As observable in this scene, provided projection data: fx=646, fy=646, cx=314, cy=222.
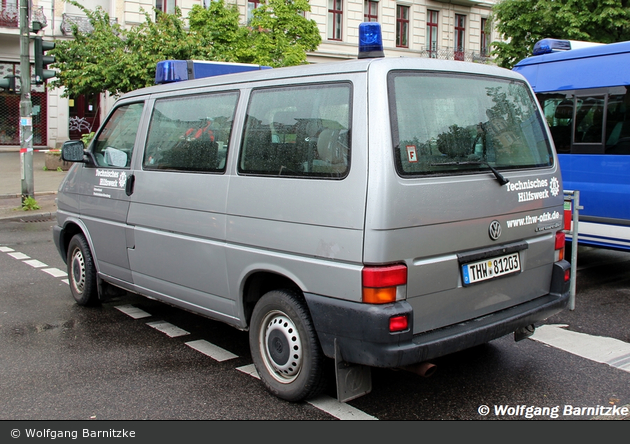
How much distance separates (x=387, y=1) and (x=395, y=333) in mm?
31959

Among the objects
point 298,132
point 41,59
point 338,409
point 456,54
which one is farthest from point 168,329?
point 456,54

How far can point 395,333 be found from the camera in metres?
3.35

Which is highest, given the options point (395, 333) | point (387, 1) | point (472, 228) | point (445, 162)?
point (387, 1)

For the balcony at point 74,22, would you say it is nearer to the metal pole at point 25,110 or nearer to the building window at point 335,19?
the building window at point 335,19

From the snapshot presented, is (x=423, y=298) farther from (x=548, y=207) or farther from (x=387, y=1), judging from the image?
(x=387, y=1)

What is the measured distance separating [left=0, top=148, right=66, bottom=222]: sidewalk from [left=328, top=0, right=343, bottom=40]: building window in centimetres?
1525

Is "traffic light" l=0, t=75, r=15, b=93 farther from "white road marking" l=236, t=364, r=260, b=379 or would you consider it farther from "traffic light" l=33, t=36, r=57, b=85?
"white road marking" l=236, t=364, r=260, b=379

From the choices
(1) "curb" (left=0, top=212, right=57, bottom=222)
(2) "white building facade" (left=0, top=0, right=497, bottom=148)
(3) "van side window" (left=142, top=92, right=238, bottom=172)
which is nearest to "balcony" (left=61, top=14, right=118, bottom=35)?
(2) "white building facade" (left=0, top=0, right=497, bottom=148)

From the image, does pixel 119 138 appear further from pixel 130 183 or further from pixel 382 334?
pixel 382 334

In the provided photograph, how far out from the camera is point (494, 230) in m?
3.84

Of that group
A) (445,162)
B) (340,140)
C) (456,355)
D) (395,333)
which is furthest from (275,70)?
(456,355)

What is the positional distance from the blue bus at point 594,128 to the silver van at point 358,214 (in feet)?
9.79

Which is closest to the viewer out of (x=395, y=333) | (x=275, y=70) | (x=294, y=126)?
(x=395, y=333)

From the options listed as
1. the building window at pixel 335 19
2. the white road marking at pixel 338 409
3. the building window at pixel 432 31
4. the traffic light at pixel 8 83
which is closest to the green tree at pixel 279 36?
the building window at pixel 335 19
